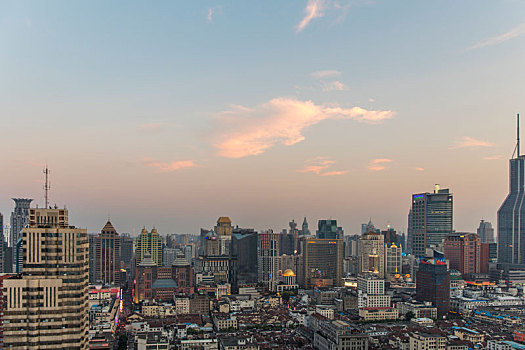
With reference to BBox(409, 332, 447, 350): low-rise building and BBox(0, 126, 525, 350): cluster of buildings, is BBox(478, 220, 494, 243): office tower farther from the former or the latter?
BBox(409, 332, 447, 350): low-rise building

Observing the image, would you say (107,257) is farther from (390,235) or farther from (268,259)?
(390,235)

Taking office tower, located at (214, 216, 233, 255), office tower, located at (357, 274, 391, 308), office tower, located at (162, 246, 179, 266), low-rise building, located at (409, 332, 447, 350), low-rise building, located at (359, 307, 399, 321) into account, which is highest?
office tower, located at (214, 216, 233, 255)

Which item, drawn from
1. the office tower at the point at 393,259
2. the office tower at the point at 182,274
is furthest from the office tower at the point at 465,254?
the office tower at the point at 182,274

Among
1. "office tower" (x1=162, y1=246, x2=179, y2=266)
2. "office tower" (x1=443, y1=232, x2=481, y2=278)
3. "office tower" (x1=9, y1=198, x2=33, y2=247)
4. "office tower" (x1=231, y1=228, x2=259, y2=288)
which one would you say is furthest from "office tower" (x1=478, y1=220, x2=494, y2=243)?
"office tower" (x1=9, y1=198, x2=33, y2=247)

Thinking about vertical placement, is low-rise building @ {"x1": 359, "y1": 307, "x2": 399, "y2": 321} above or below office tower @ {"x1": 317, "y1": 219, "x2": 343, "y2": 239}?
below

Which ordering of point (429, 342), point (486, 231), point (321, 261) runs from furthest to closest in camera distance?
point (486, 231) < point (321, 261) < point (429, 342)

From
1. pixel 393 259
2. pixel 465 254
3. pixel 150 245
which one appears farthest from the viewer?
pixel 150 245

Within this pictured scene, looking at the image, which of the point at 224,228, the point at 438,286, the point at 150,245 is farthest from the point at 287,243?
the point at 438,286
